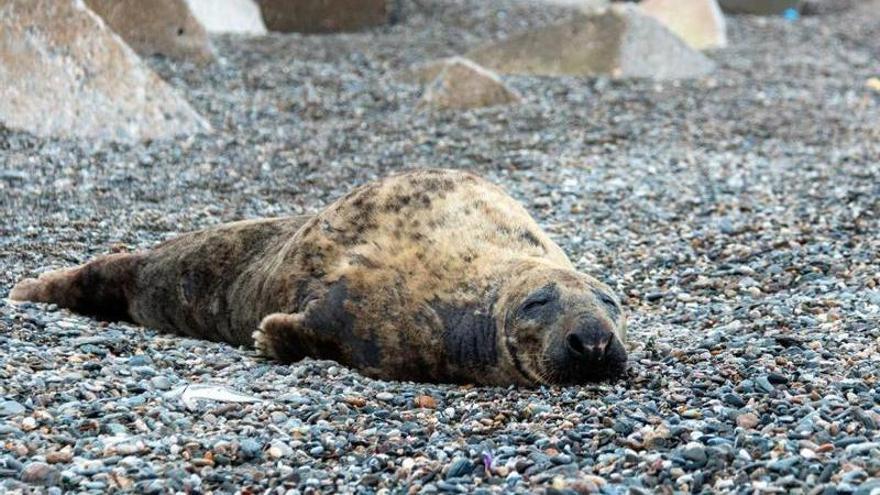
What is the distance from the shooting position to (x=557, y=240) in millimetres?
8383

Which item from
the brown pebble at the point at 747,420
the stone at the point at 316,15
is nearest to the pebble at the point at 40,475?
the brown pebble at the point at 747,420

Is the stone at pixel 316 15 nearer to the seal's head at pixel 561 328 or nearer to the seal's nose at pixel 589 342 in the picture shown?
the seal's head at pixel 561 328

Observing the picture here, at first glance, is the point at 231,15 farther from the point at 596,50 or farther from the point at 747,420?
the point at 747,420

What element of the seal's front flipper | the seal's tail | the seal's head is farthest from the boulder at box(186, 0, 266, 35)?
the seal's head

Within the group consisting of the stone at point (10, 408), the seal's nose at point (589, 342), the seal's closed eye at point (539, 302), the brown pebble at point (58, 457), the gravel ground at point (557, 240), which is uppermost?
the seal's closed eye at point (539, 302)

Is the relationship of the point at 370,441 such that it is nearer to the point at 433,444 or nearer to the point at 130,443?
the point at 433,444

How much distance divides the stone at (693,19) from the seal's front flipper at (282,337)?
13.7 meters

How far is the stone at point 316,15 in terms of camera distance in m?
18.1

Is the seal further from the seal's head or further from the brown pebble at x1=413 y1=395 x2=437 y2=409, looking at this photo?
the brown pebble at x1=413 y1=395 x2=437 y2=409

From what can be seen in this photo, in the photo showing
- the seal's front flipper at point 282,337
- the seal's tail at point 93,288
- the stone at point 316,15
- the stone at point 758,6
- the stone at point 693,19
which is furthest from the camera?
the stone at point 758,6

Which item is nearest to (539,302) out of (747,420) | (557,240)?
(747,420)

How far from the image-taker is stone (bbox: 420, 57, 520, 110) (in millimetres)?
13188

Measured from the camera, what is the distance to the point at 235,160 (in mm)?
10719

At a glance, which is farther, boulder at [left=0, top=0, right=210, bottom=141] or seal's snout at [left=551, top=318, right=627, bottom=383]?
boulder at [left=0, top=0, right=210, bottom=141]
